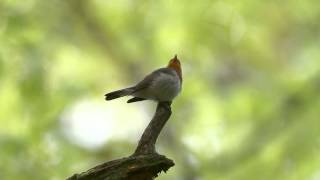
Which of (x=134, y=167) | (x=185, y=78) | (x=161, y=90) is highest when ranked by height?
(x=185, y=78)

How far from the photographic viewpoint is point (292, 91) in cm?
611

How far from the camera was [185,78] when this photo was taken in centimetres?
676

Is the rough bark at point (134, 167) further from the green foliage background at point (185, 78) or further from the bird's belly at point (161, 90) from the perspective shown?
the green foliage background at point (185, 78)

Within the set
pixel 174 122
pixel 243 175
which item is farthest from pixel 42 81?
pixel 243 175

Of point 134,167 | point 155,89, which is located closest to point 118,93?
point 155,89

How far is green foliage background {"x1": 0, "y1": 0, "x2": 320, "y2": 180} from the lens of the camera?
19.1 ft

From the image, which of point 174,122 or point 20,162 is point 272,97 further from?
point 20,162

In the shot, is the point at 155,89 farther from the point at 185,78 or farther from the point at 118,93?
the point at 185,78

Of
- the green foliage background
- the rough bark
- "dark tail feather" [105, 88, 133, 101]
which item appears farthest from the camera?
the green foliage background

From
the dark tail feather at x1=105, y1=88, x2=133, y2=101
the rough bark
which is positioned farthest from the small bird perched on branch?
the rough bark

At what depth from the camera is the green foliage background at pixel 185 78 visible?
5832mm

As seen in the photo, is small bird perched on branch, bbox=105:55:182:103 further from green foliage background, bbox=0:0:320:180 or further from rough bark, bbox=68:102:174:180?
green foliage background, bbox=0:0:320:180

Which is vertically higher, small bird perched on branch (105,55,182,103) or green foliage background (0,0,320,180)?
green foliage background (0,0,320,180)

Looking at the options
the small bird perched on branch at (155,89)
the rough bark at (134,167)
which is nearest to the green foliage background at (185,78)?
the small bird perched on branch at (155,89)
